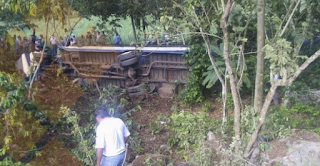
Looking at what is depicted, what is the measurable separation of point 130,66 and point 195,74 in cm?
197

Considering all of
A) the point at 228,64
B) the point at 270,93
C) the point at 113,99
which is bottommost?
the point at 113,99

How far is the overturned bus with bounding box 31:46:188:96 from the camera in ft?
32.6

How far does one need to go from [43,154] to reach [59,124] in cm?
121

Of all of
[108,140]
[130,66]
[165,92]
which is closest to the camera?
[108,140]

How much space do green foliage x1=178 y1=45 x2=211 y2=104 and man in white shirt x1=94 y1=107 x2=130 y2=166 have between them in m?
4.22

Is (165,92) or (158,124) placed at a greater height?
(165,92)

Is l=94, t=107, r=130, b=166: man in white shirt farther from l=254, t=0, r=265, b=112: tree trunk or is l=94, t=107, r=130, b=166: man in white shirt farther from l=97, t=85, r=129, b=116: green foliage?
l=97, t=85, r=129, b=116: green foliage

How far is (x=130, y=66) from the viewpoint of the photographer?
10359mm

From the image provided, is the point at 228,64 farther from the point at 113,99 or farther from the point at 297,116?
the point at 113,99

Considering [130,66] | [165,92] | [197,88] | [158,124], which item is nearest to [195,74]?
[197,88]

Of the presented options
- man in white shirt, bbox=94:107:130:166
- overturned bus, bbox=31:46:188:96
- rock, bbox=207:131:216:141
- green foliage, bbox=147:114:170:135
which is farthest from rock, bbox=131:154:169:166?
overturned bus, bbox=31:46:188:96

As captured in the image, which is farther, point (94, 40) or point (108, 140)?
point (94, 40)

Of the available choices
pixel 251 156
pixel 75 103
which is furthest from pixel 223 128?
pixel 75 103

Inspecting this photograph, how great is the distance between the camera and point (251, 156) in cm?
509
